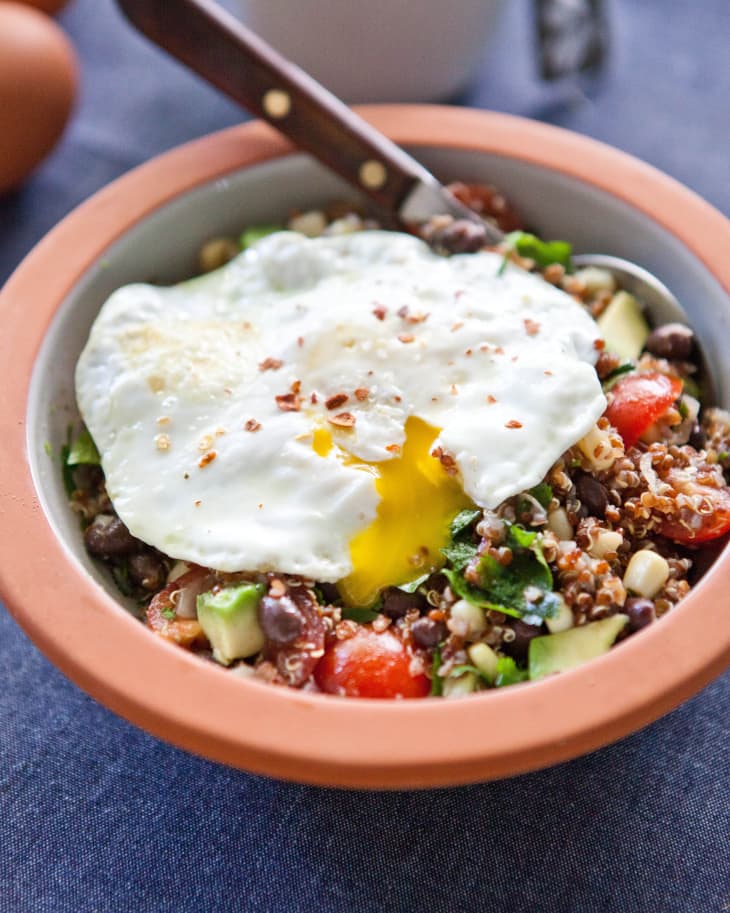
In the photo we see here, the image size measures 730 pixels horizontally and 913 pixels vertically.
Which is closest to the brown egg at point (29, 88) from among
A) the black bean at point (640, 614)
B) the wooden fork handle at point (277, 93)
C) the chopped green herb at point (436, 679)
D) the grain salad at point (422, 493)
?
the wooden fork handle at point (277, 93)

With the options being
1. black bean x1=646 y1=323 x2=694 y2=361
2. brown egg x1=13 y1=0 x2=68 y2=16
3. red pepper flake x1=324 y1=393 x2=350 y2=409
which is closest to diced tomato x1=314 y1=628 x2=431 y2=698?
red pepper flake x1=324 y1=393 x2=350 y2=409

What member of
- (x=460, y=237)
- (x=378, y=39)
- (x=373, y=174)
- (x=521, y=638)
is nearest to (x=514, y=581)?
(x=521, y=638)

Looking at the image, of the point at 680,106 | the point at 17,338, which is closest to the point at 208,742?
the point at 17,338

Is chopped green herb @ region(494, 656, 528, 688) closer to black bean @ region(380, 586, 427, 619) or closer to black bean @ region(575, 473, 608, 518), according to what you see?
black bean @ region(380, 586, 427, 619)

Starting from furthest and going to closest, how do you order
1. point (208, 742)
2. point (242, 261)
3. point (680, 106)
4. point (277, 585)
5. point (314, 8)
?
point (680, 106), point (314, 8), point (242, 261), point (277, 585), point (208, 742)

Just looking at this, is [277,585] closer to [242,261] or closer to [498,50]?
[242,261]
